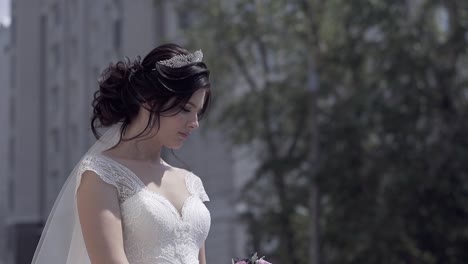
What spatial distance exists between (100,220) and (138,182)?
23 centimetres

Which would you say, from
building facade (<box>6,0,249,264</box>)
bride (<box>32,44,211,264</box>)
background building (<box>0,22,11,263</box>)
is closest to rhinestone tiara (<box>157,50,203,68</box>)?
bride (<box>32,44,211,264</box>)

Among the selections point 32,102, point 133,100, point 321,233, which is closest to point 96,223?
point 133,100

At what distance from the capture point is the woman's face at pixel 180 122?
9.70ft

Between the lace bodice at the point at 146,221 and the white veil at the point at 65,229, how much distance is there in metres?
0.17

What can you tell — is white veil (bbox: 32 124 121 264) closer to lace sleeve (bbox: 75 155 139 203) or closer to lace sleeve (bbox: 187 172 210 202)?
lace sleeve (bbox: 75 155 139 203)

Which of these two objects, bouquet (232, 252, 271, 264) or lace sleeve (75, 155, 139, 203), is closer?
lace sleeve (75, 155, 139, 203)

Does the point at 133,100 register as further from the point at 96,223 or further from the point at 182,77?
the point at 96,223

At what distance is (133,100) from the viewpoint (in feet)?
9.77

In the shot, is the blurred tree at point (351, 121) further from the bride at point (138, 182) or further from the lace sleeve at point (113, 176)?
the lace sleeve at point (113, 176)

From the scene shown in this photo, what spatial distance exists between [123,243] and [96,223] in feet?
0.46

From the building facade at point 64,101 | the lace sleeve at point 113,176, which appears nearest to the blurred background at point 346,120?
the building facade at point 64,101

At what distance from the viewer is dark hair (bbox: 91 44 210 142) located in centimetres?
293

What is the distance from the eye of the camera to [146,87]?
2.95 metres

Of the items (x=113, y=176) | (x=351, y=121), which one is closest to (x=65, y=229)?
(x=113, y=176)
